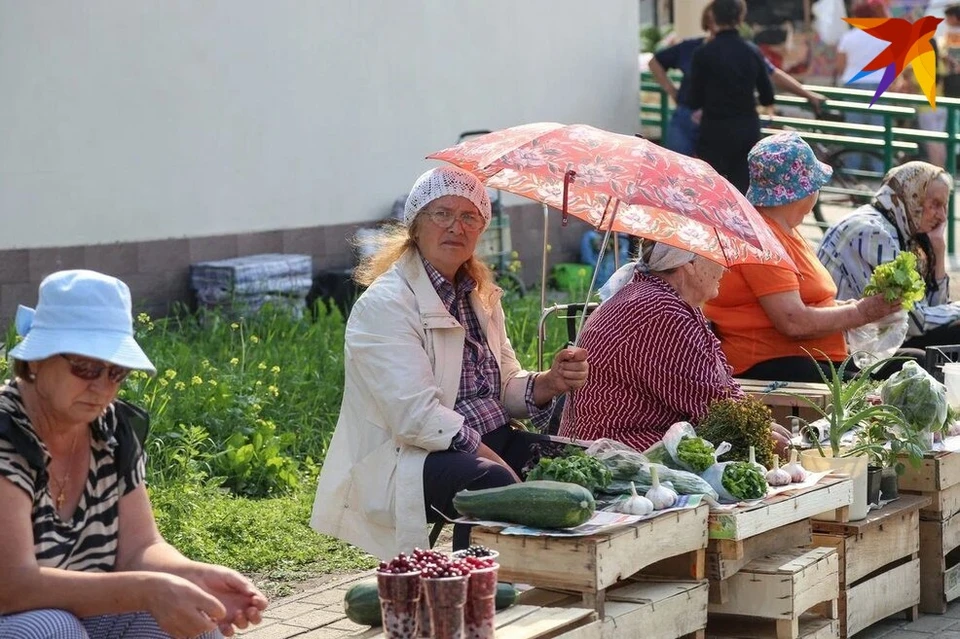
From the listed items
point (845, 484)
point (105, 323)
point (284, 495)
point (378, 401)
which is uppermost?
point (105, 323)

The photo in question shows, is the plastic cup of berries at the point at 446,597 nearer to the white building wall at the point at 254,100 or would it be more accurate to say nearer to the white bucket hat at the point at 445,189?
the white bucket hat at the point at 445,189

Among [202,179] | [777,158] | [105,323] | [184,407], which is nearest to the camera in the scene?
[105,323]

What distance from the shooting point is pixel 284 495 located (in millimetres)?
6188

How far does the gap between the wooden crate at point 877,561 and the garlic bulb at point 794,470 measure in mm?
274

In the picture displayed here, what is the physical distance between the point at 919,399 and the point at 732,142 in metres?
5.41

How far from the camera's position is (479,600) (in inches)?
126

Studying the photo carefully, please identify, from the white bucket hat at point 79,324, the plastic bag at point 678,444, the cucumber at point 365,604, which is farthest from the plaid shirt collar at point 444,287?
the white bucket hat at point 79,324

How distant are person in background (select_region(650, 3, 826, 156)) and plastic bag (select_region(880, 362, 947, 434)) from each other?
5.68 meters

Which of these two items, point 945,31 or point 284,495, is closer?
point 284,495

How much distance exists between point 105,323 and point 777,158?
3.52 metres

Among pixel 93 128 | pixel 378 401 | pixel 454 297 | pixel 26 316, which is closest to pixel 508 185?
pixel 454 297

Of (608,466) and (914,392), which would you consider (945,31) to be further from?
(608,466)

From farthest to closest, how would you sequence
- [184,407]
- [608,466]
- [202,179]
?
[202,179]
[184,407]
[608,466]

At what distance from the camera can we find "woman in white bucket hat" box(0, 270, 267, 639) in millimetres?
3025
